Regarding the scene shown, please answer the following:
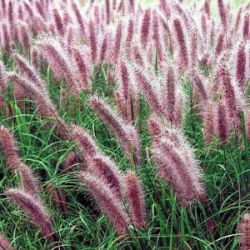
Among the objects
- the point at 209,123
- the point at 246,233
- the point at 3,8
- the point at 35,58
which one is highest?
the point at 3,8

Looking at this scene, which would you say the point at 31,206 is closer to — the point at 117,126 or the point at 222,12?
the point at 117,126

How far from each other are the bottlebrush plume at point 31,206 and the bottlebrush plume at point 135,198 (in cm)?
34

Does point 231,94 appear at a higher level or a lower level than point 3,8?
lower

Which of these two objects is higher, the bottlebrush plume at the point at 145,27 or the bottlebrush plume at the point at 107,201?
the bottlebrush plume at the point at 145,27

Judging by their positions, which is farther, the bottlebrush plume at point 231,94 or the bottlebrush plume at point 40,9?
the bottlebrush plume at point 40,9

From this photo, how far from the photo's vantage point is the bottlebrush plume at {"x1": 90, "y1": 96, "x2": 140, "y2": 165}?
246 centimetres

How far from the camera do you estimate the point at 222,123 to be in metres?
2.54

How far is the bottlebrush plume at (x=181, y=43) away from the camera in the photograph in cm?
321

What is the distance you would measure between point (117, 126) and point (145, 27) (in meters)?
1.41

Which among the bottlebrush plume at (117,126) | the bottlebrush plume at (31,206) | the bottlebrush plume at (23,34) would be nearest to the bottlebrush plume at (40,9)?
the bottlebrush plume at (23,34)

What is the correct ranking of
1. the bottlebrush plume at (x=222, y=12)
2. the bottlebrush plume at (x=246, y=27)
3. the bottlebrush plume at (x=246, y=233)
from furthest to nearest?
the bottlebrush plume at (x=222, y=12), the bottlebrush plume at (x=246, y=27), the bottlebrush plume at (x=246, y=233)

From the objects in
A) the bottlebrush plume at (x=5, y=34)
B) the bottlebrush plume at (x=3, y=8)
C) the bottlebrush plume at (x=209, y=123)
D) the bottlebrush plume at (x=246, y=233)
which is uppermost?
the bottlebrush plume at (x=3, y=8)

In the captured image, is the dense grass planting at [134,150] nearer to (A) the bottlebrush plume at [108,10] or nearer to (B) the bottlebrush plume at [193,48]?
(B) the bottlebrush plume at [193,48]

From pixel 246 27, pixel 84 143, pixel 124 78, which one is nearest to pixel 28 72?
pixel 124 78
